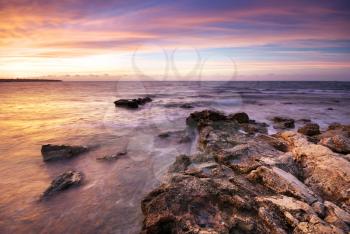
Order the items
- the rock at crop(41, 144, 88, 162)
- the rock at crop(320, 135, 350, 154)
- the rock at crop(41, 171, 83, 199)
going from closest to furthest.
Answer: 1. the rock at crop(41, 171, 83, 199)
2. the rock at crop(320, 135, 350, 154)
3. the rock at crop(41, 144, 88, 162)

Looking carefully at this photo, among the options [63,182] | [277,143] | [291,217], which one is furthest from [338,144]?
[63,182]

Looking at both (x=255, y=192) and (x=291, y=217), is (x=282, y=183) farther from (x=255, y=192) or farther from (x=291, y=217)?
(x=291, y=217)

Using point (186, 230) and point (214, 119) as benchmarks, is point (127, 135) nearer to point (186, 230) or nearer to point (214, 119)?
point (214, 119)

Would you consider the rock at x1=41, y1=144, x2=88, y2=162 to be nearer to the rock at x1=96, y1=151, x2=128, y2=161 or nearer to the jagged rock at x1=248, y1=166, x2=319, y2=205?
the rock at x1=96, y1=151, x2=128, y2=161

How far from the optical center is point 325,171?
635cm

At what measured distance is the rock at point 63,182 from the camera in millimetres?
7471

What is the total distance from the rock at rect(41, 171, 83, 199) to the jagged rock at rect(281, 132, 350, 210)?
7.10m

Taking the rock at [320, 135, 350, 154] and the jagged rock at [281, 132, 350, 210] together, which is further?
the rock at [320, 135, 350, 154]

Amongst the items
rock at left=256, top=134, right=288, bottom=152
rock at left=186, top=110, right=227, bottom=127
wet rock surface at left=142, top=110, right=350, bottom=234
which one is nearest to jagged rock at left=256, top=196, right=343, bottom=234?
wet rock surface at left=142, top=110, right=350, bottom=234

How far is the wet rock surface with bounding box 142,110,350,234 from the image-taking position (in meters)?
4.49

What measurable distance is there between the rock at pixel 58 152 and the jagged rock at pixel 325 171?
913 centimetres

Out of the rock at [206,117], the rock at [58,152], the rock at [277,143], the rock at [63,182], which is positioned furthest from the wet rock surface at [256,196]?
the rock at [206,117]

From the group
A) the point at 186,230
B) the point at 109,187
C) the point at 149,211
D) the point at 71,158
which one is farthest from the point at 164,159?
the point at 186,230

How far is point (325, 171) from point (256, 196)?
95.4 inches
